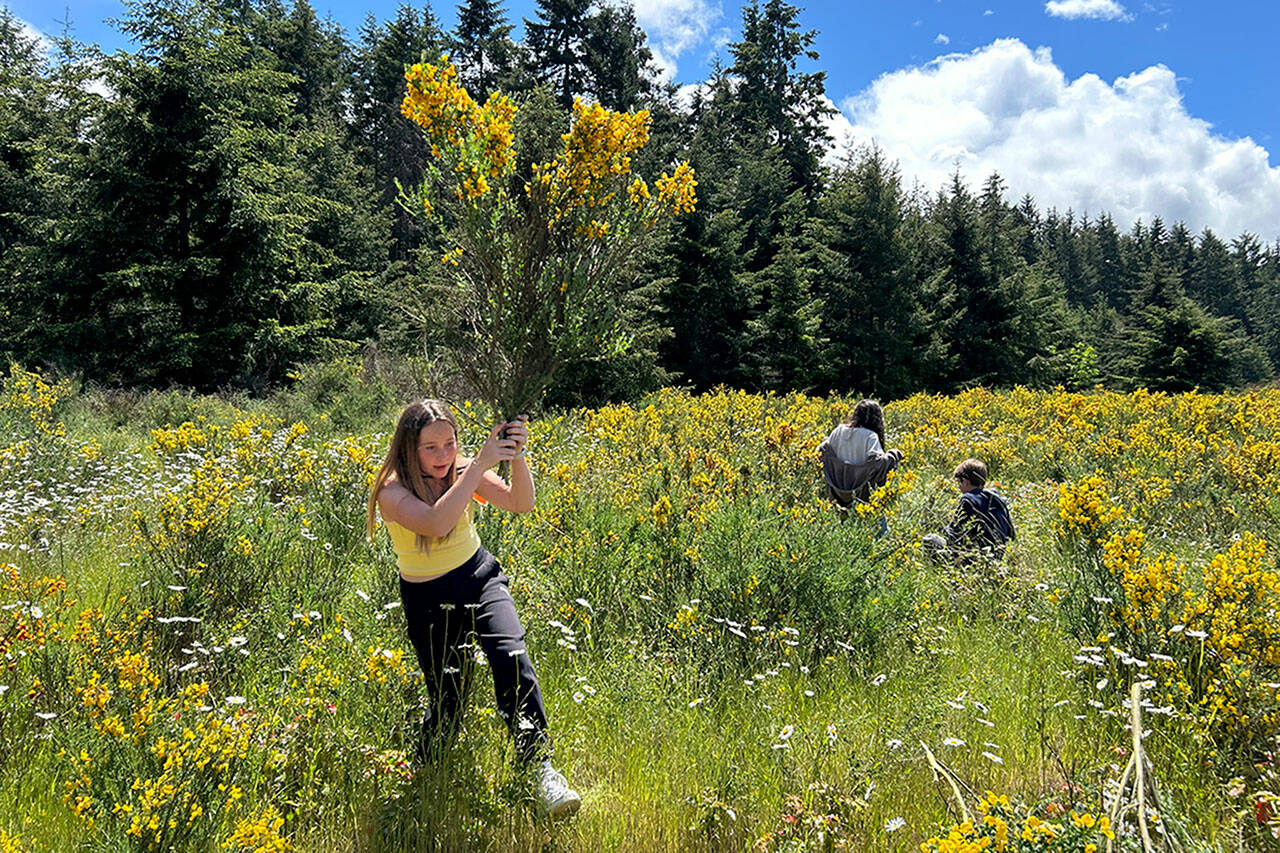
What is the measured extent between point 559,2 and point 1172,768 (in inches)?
1295

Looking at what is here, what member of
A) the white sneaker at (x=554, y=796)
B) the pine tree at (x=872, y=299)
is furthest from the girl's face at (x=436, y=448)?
the pine tree at (x=872, y=299)

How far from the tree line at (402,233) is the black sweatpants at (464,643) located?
50.4 inches

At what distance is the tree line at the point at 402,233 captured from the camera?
16.2m

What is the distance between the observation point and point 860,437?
5578mm

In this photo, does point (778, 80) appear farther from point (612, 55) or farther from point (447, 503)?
point (447, 503)

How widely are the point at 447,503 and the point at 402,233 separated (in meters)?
30.9

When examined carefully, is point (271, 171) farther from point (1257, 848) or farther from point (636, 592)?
point (1257, 848)

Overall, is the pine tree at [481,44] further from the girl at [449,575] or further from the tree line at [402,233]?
the girl at [449,575]

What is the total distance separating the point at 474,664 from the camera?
284 centimetres

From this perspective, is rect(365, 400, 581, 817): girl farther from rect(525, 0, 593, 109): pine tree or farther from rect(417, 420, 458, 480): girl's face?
rect(525, 0, 593, 109): pine tree

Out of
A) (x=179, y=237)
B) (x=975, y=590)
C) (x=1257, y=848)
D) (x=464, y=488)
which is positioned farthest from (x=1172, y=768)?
(x=179, y=237)

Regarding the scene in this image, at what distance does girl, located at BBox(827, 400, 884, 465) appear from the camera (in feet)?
18.2

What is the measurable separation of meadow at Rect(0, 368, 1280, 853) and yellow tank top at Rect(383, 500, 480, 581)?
0.36 m

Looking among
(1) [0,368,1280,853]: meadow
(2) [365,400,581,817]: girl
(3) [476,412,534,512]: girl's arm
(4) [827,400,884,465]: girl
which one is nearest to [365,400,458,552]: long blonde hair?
(2) [365,400,581,817]: girl
